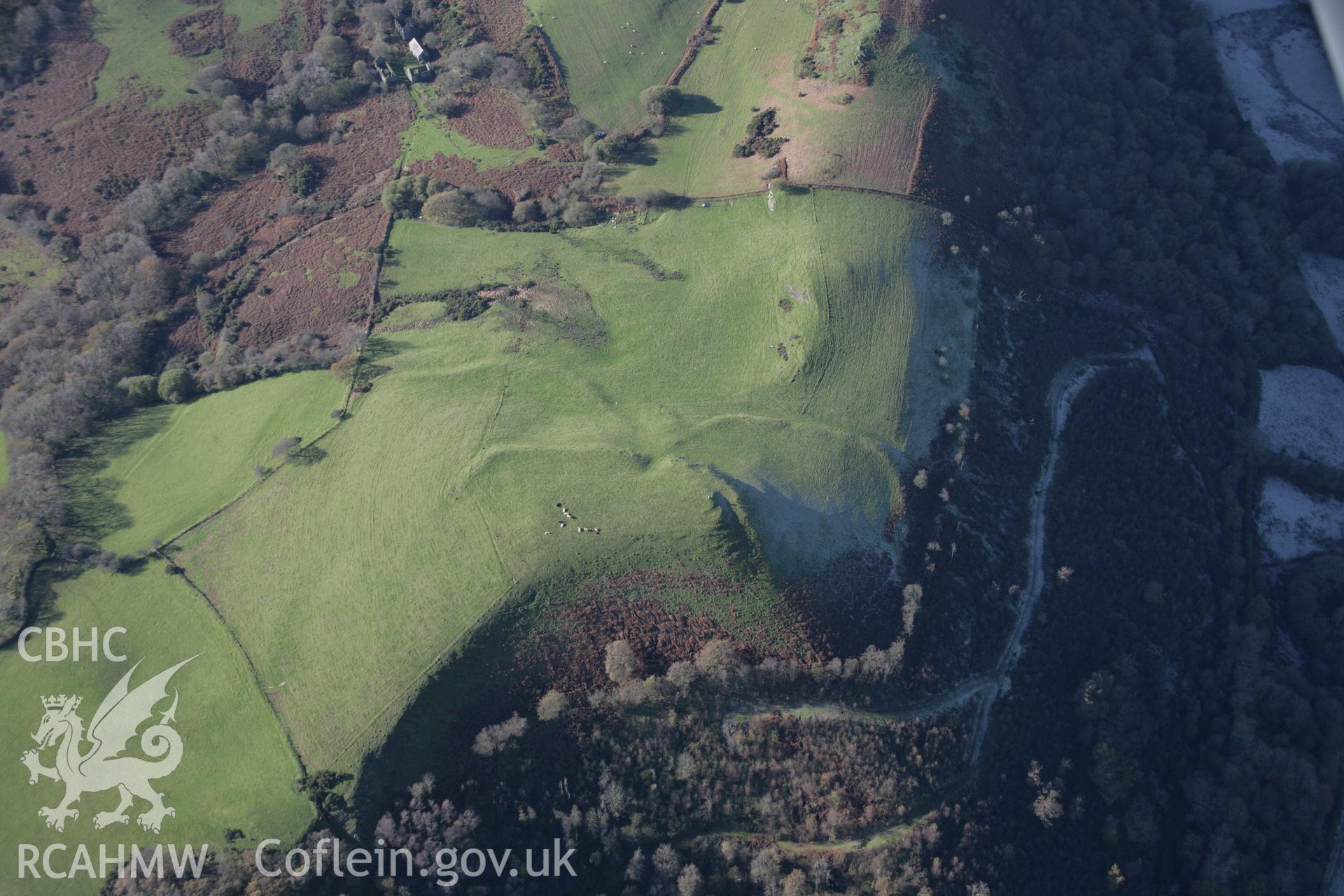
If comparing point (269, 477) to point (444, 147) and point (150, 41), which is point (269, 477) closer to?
point (444, 147)

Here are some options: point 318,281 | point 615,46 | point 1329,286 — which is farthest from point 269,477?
point 1329,286

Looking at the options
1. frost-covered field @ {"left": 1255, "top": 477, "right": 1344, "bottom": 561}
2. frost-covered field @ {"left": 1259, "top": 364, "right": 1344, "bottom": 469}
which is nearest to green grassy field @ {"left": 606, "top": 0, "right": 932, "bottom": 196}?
frost-covered field @ {"left": 1259, "top": 364, "right": 1344, "bottom": 469}

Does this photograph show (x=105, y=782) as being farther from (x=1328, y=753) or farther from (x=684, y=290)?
(x=1328, y=753)

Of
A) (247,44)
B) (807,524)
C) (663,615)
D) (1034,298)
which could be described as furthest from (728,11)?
(663,615)

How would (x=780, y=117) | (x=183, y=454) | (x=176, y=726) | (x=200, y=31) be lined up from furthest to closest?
1. (x=200, y=31)
2. (x=780, y=117)
3. (x=183, y=454)
4. (x=176, y=726)

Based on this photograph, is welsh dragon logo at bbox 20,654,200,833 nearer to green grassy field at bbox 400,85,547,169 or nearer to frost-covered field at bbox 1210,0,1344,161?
green grassy field at bbox 400,85,547,169

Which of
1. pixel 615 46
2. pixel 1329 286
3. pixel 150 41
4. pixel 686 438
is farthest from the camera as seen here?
pixel 150 41
